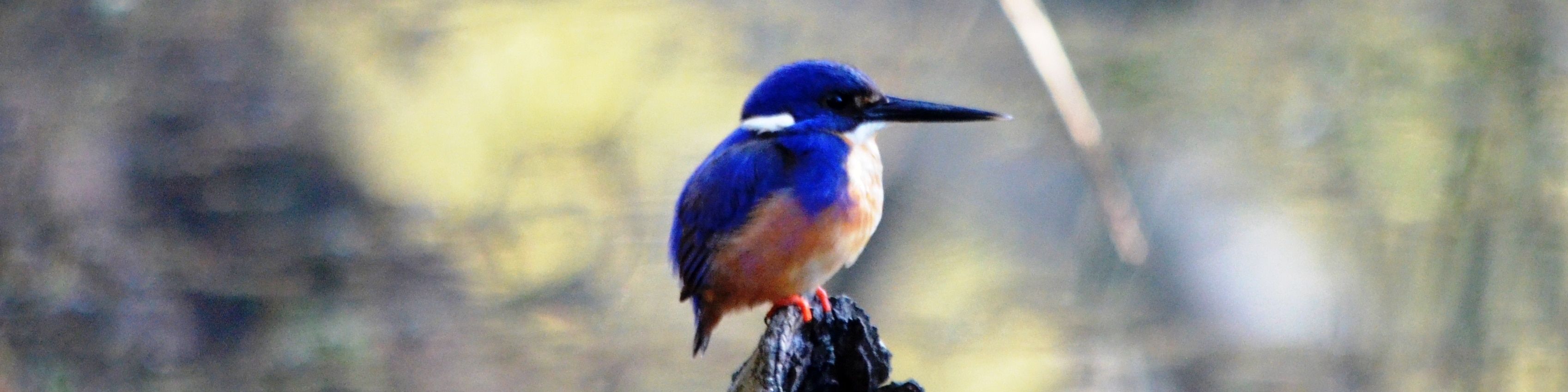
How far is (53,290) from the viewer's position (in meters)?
3.66

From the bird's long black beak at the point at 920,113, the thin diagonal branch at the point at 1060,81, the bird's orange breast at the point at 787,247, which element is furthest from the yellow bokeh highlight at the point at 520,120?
the bird's orange breast at the point at 787,247

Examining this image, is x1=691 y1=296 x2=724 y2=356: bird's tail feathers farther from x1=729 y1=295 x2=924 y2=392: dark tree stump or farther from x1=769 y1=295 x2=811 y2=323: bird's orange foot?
x1=729 y1=295 x2=924 y2=392: dark tree stump

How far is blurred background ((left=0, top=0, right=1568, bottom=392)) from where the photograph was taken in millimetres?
3662

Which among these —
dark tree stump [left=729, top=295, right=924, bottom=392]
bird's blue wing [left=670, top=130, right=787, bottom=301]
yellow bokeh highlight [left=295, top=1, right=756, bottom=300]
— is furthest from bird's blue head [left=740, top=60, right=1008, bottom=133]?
yellow bokeh highlight [left=295, top=1, right=756, bottom=300]

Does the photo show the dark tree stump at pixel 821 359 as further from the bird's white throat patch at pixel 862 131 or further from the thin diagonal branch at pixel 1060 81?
the thin diagonal branch at pixel 1060 81

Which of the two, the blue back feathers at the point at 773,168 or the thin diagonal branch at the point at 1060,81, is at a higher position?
the thin diagonal branch at the point at 1060,81

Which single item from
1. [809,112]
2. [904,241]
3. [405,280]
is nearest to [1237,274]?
[904,241]

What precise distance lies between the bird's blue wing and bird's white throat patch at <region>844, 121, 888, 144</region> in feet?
0.53

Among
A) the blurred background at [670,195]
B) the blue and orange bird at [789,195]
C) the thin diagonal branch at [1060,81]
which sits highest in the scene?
the blurred background at [670,195]

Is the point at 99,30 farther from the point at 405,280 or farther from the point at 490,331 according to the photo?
the point at 490,331

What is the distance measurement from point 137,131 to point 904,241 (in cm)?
240

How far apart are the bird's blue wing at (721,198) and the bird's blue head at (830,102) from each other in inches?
4.4

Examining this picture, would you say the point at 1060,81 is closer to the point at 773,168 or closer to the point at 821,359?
the point at 773,168

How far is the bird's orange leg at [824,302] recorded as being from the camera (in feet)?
6.22
